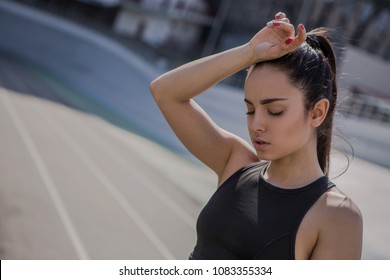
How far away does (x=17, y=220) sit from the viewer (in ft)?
17.5

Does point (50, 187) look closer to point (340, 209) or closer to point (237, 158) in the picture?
point (237, 158)

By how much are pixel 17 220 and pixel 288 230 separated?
15.2 ft

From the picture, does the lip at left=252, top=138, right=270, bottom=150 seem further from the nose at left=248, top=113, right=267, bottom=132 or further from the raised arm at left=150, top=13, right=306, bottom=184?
the raised arm at left=150, top=13, right=306, bottom=184

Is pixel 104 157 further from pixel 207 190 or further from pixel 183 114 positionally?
pixel 183 114

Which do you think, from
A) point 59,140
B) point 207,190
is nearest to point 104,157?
point 59,140

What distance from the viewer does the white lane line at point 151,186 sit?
7.14 meters

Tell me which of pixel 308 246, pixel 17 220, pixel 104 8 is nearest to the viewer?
pixel 308 246

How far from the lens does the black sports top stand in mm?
1142

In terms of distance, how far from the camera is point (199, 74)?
53.6 inches

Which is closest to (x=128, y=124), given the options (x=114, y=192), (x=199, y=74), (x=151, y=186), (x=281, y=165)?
(x=151, y=186)

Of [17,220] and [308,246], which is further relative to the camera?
[17,220]

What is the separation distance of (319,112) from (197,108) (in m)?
0.35

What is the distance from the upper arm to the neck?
6.9 inches

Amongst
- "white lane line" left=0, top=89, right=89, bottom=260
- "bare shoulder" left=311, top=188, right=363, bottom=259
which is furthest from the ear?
"white lane line" left=0, top=89, right=89, bottom=260
